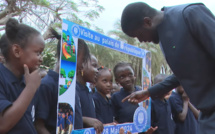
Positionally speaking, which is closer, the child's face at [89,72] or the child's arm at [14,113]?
the child's arm at [14,113]

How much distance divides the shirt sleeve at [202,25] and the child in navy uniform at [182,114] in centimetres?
271

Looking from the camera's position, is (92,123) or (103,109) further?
(103,109)

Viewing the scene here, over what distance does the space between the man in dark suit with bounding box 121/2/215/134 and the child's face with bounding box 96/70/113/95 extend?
1.89 m

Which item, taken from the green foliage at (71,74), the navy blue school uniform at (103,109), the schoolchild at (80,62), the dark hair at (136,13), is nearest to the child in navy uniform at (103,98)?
the navy blue school uniform at (103,109)

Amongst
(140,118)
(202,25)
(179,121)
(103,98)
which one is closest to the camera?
(202,25)

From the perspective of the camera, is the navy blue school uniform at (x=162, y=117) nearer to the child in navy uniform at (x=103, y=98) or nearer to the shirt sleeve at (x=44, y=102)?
the child in navy uniform at (x=103, y=98)

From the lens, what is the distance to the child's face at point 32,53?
1.83 meters

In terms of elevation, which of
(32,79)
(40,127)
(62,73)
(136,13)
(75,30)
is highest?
(75,30)

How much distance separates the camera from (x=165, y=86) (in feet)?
6.82

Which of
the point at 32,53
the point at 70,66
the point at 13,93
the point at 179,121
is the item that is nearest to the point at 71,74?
the point at 70,66

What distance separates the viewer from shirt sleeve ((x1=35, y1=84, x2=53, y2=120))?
204 cm

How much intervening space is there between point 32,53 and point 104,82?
1.72 metres

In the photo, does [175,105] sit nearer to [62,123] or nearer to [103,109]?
[103,109]

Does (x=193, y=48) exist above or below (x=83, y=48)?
below
